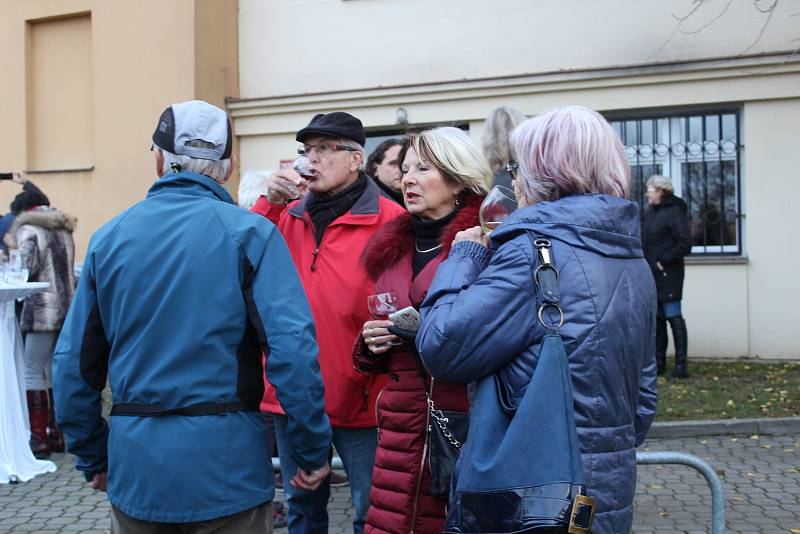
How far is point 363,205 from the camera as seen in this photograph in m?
3.94

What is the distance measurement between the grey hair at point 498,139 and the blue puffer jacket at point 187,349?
2.50 metres

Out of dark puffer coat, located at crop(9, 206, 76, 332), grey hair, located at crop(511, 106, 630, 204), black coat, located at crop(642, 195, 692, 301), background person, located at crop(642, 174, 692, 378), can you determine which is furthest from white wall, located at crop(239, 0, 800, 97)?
grey hair, located at crop(511, 106, 630, 204)

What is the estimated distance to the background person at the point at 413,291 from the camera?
3.20 metres

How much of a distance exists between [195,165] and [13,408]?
502cm

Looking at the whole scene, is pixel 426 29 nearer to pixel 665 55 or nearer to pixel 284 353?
pixel 665 55

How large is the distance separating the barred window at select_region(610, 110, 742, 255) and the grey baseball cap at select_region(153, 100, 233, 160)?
922 centimetres

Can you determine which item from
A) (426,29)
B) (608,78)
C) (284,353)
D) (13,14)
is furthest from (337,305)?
(13,14)

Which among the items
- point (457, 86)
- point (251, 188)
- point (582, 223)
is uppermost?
point (457, 86)

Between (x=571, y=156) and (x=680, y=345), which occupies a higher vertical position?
(x=571, y=156)

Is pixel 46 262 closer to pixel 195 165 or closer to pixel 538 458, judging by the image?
pixel 195 165

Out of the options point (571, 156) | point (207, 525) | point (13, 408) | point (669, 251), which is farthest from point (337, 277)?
point (669, 251)

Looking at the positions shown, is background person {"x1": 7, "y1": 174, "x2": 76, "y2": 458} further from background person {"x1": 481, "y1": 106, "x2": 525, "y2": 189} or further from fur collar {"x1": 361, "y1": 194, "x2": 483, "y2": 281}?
fur collar {"x1": 361, "y1": 194, "x2": 483, "y2": 281}

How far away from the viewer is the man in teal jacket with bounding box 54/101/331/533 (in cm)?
262

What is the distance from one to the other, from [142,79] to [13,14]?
2.63 metres
